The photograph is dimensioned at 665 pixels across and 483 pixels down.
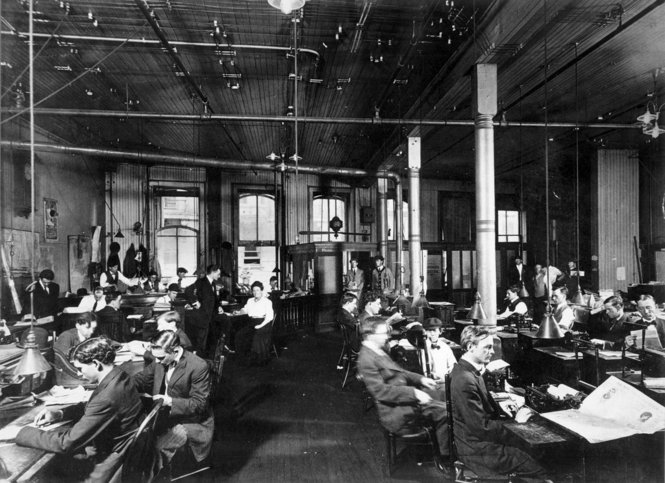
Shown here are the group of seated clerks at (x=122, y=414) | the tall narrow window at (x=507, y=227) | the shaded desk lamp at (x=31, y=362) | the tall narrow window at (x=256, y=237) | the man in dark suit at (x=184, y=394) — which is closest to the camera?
the group of seated clerks at (x=122, y=414)

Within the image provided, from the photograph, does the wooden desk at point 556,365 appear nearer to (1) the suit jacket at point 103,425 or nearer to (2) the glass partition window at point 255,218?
(1) the suit jacket at point 103,425

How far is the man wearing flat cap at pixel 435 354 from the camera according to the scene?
5418mm

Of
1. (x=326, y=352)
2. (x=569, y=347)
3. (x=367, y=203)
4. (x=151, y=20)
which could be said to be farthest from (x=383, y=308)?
(x=367, y=203)

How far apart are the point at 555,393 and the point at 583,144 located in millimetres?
12966

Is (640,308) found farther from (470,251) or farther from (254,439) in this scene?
(470,251)

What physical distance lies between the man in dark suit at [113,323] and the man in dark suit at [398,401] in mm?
5816

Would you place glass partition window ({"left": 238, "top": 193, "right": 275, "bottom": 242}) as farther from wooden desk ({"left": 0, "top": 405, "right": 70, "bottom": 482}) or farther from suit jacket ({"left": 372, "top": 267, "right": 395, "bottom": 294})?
wooden desk ({"left": 0, "top": 405, "right": 70, "bottom": 482})

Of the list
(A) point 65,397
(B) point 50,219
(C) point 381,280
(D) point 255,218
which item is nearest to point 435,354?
(A) point 65,397

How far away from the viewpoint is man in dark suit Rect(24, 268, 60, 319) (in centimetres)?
847

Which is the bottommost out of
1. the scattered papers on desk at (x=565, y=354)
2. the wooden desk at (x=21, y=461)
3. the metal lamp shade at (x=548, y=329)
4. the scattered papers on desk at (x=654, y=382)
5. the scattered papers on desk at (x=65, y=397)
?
the scattered papers on desk at (x=565, y=354)

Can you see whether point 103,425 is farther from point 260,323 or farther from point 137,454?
point 260,323

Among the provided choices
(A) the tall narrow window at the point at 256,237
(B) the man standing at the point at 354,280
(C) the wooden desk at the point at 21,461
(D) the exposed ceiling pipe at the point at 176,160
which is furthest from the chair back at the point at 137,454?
(A) the tall narrow window at the point at 256,237

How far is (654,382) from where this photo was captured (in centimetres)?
407

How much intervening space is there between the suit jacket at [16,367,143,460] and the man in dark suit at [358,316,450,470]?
6.62 feet
